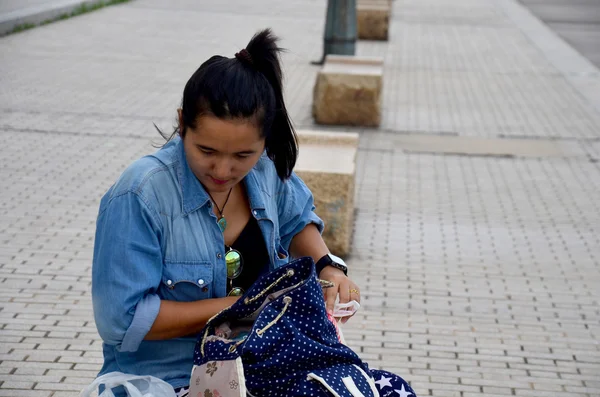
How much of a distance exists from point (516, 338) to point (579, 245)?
1.73m

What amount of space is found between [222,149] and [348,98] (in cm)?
750

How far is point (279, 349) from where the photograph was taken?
2.13 metres

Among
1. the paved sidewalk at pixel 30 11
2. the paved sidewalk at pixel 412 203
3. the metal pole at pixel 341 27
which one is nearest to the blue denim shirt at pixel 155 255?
the paved sidewalk at pixel 412 203

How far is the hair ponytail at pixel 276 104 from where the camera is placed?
2.33 metres

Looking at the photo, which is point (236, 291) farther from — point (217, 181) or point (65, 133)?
point (65, 133)

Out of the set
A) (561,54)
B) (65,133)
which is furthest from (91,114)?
(561,54)

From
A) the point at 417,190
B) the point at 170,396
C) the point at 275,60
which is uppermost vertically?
the point at 275,60

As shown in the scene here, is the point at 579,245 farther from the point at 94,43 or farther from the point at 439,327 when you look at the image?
the point at 94,43

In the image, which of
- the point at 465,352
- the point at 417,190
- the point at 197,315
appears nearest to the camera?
the point at 197,315

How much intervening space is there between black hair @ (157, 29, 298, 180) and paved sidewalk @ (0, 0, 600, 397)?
208 cm

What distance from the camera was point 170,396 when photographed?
2.31m

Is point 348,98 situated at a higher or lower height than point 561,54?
higher

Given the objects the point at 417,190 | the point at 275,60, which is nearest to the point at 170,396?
the point at 275,60

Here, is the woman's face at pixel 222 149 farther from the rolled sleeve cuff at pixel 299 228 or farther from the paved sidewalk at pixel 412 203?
the paved sidewalk at pixel 412 203
